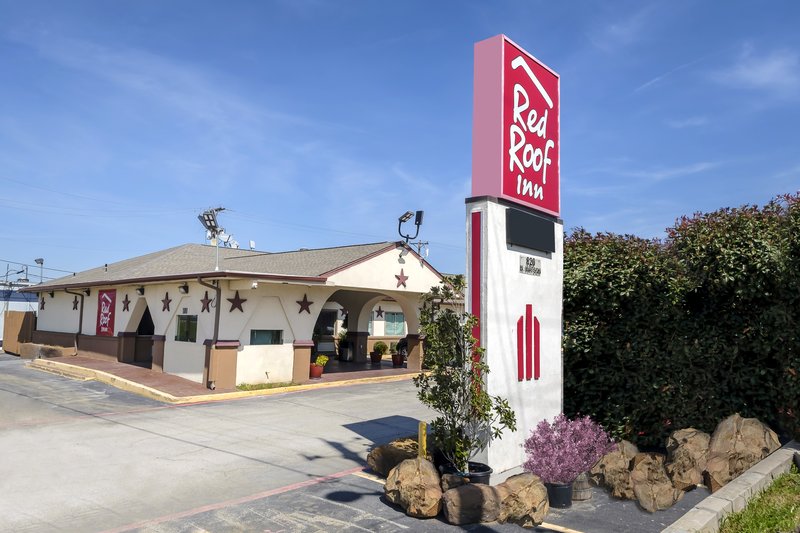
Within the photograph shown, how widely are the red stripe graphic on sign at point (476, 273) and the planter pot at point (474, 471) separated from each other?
5.55 feet

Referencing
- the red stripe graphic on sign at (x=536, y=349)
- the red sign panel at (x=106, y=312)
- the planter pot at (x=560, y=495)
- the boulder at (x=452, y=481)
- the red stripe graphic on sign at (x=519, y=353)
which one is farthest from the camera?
the red sign panel at (x=106, y=312)

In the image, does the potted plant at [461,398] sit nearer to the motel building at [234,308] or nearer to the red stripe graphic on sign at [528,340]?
the red stripe graphic on sign at [528,340]

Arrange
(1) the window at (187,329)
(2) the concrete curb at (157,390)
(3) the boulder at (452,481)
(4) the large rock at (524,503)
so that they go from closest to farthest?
(4) the large rock at (524,503) < (3) the boulder at (452,481) < (2) the concrete curb at (157,390) < (1) the window at (187,329)

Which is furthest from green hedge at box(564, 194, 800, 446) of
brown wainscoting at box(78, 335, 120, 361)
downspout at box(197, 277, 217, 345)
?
brown wainscoting at box(78, 335, 120, 361)

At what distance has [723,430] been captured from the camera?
8.98m

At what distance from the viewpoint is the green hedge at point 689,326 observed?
30.0ft

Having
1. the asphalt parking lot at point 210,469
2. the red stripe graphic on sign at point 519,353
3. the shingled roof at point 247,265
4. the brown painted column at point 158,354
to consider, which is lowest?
the asphalt parking lot at point 210,469

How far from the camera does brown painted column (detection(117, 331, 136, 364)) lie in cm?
2366

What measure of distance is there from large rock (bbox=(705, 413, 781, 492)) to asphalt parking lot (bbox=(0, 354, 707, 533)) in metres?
0.44

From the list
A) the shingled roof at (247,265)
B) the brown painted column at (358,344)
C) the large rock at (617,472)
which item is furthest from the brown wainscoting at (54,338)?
the large rock at (617,472)

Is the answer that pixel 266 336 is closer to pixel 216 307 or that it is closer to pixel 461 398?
pixel 216 307

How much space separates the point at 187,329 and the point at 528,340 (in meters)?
14.4

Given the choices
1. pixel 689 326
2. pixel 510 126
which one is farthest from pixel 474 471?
pixel 510 126

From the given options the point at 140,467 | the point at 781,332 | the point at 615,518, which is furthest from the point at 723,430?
the point at 140,467
